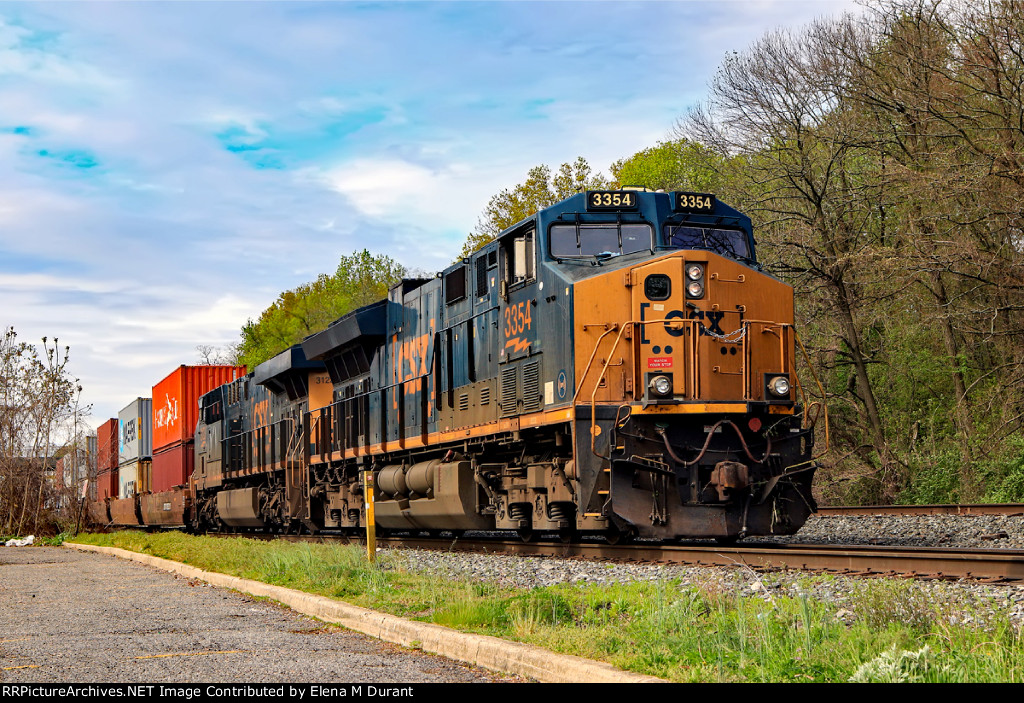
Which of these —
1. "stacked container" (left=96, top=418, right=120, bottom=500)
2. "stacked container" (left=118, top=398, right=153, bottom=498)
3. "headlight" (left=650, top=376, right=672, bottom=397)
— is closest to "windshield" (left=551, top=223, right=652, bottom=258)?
"headlight" (left=650, top=376, right=672, bottom=397)

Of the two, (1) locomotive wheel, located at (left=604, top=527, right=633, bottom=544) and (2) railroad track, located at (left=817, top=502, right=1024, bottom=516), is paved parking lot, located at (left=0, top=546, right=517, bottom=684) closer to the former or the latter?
(1) locomotive wheel, located at (left=604, top=527, right=633, bottom=544)

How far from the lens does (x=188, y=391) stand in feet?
108

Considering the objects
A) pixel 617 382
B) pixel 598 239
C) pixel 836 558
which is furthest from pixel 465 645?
pixel 598 239

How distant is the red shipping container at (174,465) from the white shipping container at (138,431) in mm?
2848

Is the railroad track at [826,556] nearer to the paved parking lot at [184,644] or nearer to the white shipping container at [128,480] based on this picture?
the paved parking lot at [184,644]

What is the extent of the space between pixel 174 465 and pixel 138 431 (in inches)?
290

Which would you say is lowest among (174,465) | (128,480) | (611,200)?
(128,480)

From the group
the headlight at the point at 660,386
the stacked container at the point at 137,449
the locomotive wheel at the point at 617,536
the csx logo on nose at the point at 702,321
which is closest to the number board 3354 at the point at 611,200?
the csx logo on nose at the point at 702,321

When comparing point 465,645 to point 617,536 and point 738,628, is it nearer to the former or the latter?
point 738,628

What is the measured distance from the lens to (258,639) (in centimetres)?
784

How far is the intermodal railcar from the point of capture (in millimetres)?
11586

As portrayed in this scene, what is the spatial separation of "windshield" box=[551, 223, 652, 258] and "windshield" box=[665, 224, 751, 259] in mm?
317

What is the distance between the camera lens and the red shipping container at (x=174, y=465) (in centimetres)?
3231
